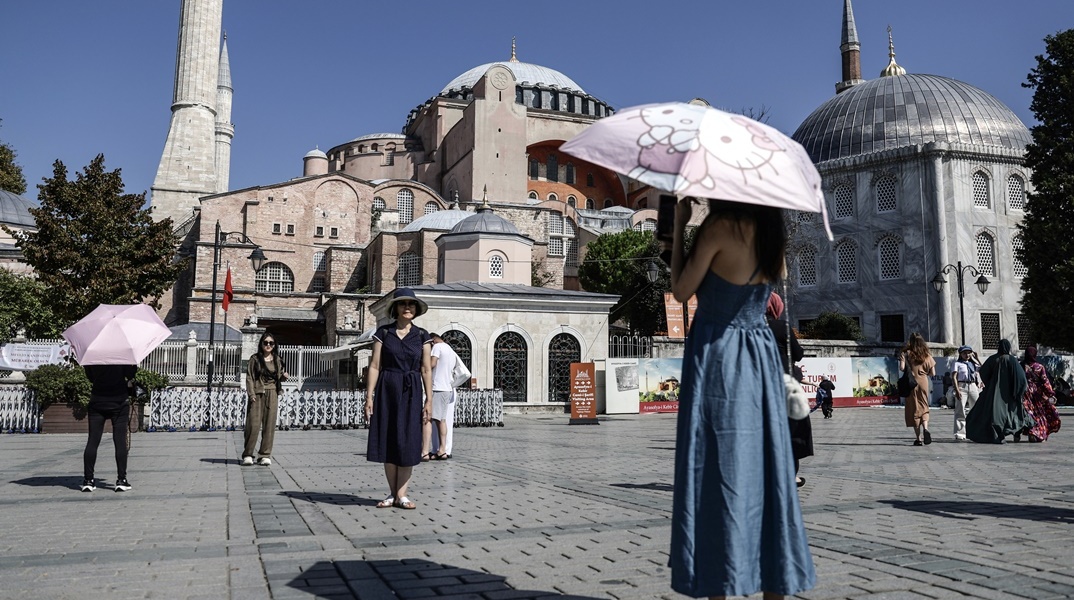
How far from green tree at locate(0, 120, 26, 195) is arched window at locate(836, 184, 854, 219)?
166ft

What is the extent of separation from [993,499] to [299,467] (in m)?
7.01

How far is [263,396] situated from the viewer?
9516 mm

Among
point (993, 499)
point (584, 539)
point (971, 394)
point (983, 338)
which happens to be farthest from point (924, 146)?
point (584, 539)

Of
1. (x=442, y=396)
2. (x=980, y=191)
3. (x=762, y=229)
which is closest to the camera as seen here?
(x=762, y=229)

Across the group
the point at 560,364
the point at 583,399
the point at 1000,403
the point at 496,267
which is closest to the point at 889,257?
the point at 496,267

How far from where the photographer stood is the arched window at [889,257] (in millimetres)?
44000

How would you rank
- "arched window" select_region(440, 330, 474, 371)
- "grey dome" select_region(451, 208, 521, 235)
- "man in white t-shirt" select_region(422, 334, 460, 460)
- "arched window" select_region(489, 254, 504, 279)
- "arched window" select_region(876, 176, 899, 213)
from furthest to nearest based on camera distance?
"arched window" select_region(876, 176, 899, 213) → "grey dome" select_region(451, 208, 521, 235) → "arched window" select_region(489, 254, 504, 279) → "arched window" select_region(440, 330, 474, 371) → "man in white t-shirt" select_region(422, 334, 460, 460)

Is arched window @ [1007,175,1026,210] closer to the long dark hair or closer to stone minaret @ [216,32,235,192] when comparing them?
the long dark hair

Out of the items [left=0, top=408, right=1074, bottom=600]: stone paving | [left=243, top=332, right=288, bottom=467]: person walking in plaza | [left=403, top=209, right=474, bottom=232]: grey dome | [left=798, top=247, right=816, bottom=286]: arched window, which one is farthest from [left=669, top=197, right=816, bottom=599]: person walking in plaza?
[left=798, top=247, right=816, bottom=286]: arched window

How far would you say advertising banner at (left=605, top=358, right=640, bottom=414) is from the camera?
24.5 meters

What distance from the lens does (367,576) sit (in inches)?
147

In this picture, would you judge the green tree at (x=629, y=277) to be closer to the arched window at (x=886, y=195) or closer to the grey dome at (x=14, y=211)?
the arched window at (x=886, y=195)

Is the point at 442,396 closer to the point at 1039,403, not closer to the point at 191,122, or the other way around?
the point at 1039,403

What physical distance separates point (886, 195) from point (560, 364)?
26.6 metres
